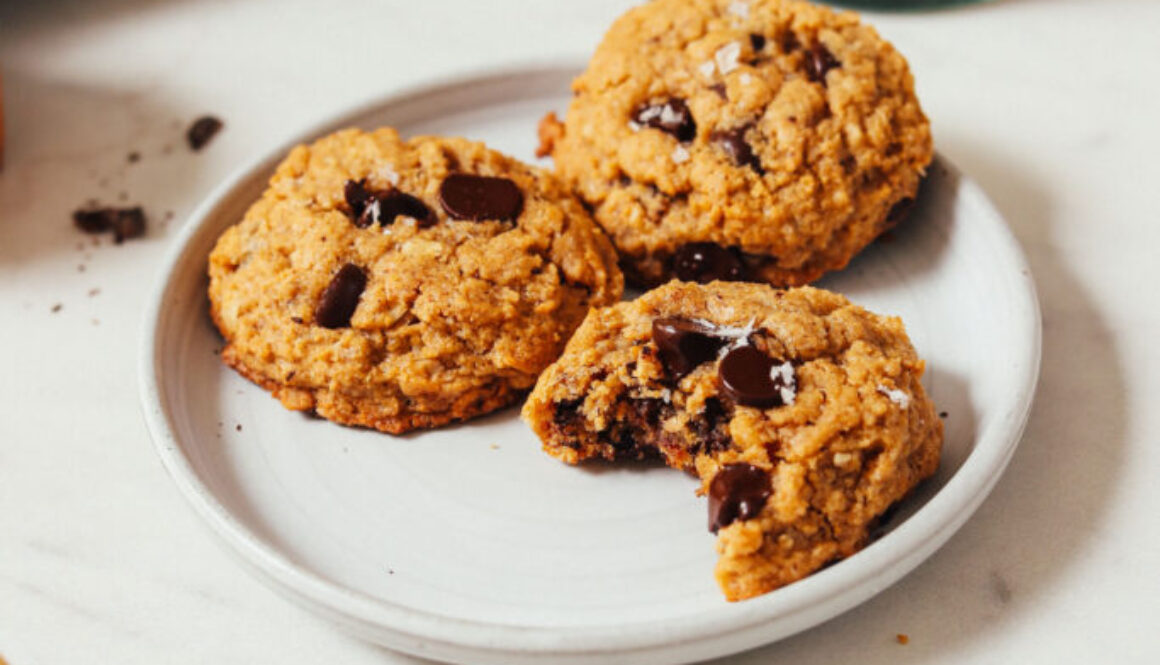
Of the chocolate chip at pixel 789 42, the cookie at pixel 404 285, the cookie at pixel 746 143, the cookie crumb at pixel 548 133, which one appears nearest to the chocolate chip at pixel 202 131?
the cookie at pixel 404 285

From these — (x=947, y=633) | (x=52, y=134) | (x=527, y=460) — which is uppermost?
(x=52, y=134)

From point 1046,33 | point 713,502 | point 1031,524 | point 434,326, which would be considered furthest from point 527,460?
point 1046,33

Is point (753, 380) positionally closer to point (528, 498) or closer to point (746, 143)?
point (528, 498)

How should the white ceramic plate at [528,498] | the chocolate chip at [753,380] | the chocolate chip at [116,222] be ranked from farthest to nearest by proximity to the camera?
the chocolate chip at [116,222] → the chocolate chip at [753,380] → the white ceramic plate at [528,498]

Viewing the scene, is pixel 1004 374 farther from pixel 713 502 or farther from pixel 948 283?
pixel 713 502

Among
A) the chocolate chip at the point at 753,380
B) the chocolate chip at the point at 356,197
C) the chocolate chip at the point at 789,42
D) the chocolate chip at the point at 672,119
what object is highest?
the chocolate chip at the point at 789,42

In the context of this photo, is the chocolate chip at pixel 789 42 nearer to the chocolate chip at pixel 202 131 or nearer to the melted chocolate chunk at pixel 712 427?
the melted chocolate chunk at pixel 712 427

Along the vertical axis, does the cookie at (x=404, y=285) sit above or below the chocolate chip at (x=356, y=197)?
below
